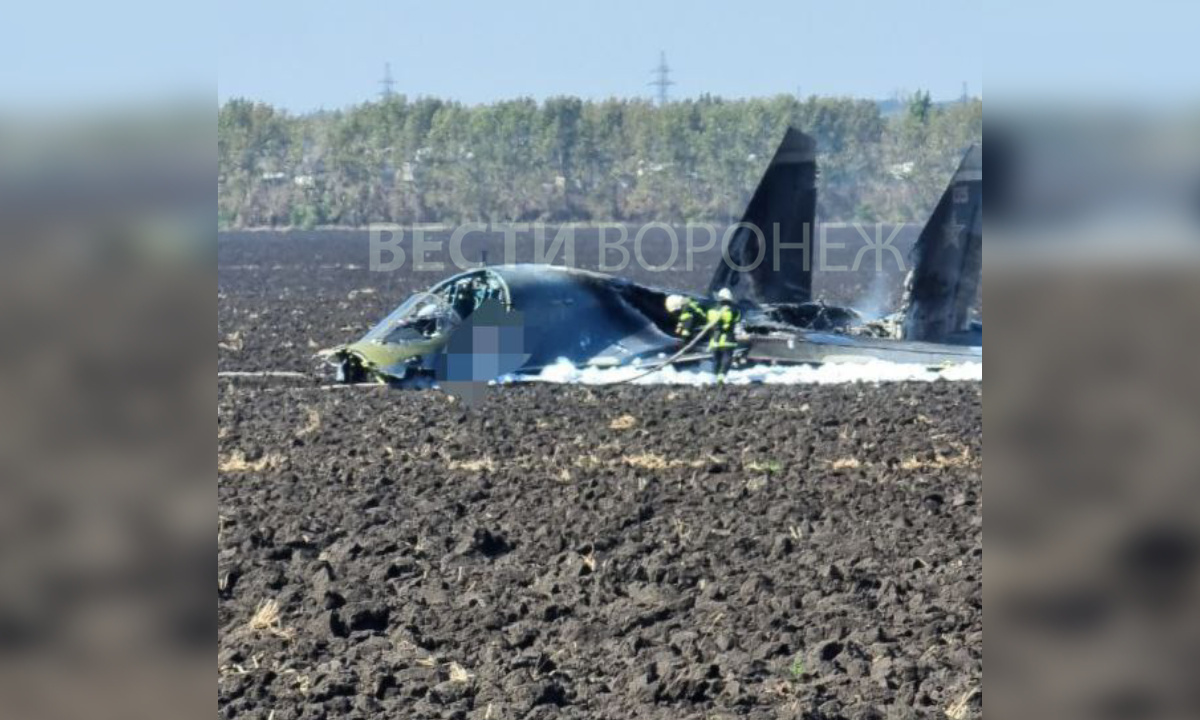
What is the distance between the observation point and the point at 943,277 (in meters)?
26.0

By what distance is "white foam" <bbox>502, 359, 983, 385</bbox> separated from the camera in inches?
899

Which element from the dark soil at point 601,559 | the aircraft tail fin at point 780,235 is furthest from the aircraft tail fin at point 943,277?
the dark soil at point 601,559

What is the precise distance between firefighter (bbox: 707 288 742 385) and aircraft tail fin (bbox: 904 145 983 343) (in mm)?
4320

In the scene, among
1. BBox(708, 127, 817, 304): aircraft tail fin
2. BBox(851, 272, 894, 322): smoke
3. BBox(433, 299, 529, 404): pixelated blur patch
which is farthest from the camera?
BBox(851, 272, 894, 322): smoke

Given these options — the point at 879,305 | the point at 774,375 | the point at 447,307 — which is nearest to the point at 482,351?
the point at 447,307

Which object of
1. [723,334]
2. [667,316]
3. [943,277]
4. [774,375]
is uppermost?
[943,277]

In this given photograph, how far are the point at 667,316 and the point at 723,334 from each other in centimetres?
128

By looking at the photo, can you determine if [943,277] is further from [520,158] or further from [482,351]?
[520,158]

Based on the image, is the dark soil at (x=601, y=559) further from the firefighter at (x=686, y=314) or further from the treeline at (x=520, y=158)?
the treeline at (x=520, y=158)

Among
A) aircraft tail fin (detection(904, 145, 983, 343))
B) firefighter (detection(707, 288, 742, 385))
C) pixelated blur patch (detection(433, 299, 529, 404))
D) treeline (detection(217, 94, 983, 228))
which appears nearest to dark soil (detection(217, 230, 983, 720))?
pixelated blur patch (detection(433, 299, 529, 404))

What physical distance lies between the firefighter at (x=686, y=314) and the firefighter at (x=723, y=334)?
1.51ft

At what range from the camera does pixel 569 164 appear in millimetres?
108438

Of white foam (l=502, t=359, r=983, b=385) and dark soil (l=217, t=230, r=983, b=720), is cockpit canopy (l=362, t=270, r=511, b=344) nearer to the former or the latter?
white foam (l=502, t=359, r=983, b=385)
